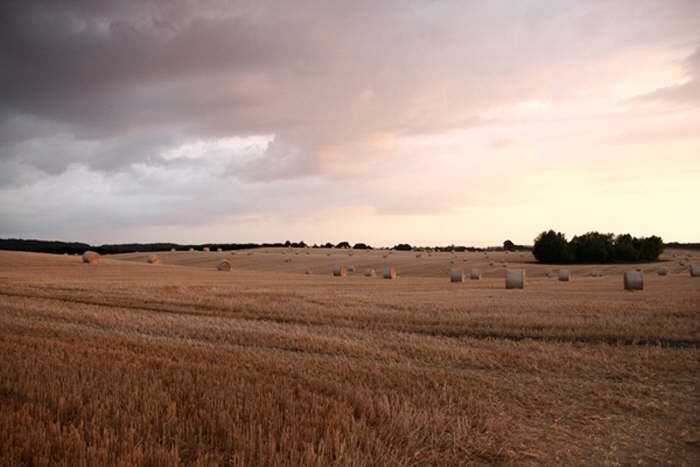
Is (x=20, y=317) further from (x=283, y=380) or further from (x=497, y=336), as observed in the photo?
(x=497, y=336)

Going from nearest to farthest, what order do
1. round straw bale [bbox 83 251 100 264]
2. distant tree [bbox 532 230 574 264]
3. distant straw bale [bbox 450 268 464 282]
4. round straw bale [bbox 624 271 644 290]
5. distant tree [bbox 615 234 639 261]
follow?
round straw bale [bbox 624 271 644 290]
distant straw bale [bbox 450 268 464 282]
round straw bale [bbox 83 251 100 264]
distant tree [bbox 532 230 574 264]
distant tree [bbox 615 234 639 261]

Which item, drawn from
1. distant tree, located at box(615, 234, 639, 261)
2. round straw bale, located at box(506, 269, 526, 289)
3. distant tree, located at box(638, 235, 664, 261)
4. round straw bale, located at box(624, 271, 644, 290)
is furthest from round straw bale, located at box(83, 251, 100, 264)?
distant tree, located at box(638, 235, 664, 261)

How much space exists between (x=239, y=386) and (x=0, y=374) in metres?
3.40

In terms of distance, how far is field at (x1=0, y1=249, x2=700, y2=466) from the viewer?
16.5 feet

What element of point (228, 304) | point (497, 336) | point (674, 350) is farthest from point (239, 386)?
point (228, 304)

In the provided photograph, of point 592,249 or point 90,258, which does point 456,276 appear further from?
point 592,249

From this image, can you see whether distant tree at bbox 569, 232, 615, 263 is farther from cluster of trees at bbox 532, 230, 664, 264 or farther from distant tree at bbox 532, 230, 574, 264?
distant tree at bbox 532, 230, 574, 264

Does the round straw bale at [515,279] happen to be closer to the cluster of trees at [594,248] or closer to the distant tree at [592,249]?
the cluster of trees at [594,248]

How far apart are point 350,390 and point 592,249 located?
8989cm

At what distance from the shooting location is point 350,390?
6.84m

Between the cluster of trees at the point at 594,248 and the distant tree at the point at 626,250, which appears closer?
the cluster of trees at the point at 594,248

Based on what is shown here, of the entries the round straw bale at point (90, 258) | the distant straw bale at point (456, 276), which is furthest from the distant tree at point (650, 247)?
the round straw bale at point (90, 258)

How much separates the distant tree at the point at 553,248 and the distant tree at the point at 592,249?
2689 millimetres

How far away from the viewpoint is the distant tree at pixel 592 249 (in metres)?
85.6
